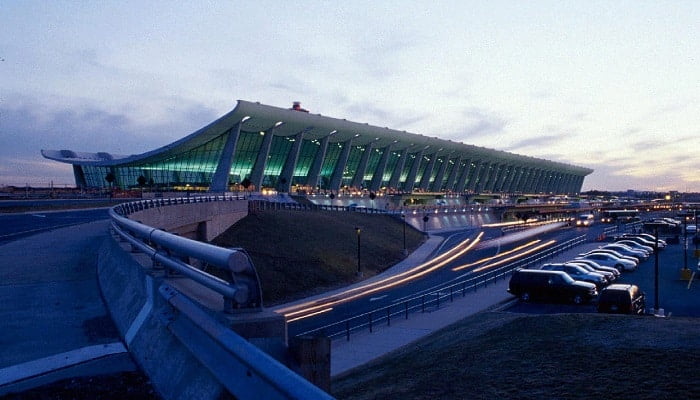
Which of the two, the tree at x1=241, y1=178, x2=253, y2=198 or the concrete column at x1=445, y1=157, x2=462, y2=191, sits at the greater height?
the concrete column at x1=445, y1=157, x2=462, y2=191

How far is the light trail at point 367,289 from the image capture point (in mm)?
30141

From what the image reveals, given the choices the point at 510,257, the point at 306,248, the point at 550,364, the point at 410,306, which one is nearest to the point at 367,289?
the point at 410,306

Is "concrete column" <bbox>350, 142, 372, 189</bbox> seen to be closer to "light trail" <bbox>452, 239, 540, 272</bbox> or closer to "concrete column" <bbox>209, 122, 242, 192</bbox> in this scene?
"concrete column" <bbox>209, 122, 242, 192</bbox>

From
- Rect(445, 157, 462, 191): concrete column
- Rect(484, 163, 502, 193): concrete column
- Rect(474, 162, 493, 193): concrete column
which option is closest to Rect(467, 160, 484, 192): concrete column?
Rect(474, 162, 493, 193): concrete column

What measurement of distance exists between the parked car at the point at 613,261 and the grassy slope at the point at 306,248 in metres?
16.1

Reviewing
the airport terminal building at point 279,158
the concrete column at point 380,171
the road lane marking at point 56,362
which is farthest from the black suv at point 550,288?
the concrete column at point 380,171

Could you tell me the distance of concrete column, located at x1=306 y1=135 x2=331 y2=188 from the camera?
332ft

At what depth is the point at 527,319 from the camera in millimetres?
17609

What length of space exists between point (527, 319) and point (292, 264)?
85.4ft

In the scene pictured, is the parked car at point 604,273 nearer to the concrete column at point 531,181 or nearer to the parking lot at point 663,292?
the parking lot at point 663,292

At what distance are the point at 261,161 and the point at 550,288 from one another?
223 ft

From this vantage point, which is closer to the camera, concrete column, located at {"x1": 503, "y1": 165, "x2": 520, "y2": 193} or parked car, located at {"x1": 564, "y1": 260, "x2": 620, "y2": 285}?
parked car, located at {"x1": 564, "y1": 260, "x2": 620, "y2": 285}

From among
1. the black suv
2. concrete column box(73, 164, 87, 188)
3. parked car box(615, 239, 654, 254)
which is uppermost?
concrete column box(73, 164, 87, 188)

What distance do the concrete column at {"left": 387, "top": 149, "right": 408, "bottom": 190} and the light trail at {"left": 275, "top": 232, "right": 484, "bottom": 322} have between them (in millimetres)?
66447
